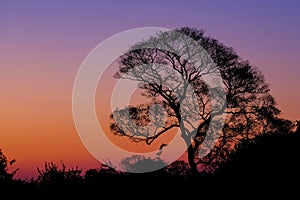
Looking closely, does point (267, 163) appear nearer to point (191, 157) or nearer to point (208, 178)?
point (208, 178)

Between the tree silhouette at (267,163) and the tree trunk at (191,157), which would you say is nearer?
the tree silhouette at (267,163)

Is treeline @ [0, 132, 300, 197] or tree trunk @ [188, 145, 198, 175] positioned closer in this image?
treeline @ [0, 132, 300, 197]

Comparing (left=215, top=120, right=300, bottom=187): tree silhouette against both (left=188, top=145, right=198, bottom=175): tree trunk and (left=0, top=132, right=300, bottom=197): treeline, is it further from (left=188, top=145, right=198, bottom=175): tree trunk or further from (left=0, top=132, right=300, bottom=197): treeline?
(left=188, top=145, right=198, bottom=175): tree trunk

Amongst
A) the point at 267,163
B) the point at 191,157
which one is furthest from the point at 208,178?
the point at 191,157

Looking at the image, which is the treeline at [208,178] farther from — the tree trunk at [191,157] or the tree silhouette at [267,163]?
the tree trunk at [191,157]

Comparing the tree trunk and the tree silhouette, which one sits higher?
the tree trunk

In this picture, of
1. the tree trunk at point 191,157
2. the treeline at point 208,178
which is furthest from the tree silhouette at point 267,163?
the tree trunk at point 191,157

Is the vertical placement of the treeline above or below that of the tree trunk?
below

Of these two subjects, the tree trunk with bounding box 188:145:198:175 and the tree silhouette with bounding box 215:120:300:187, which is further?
the tree trunk with bounding box 188:145:198:175

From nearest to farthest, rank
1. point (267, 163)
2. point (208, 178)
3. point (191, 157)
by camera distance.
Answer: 1. point (267, 163)
2. point (208, 178)
3. point (191, 157)

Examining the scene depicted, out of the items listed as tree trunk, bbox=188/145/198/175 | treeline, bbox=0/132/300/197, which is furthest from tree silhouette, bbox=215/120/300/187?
tree trunk, bbox=188/145/198/175

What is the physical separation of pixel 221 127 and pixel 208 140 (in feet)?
4.89

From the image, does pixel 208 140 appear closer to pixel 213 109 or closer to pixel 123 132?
pixel 213 109

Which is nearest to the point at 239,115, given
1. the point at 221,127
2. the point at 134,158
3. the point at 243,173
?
the point at 221,127
